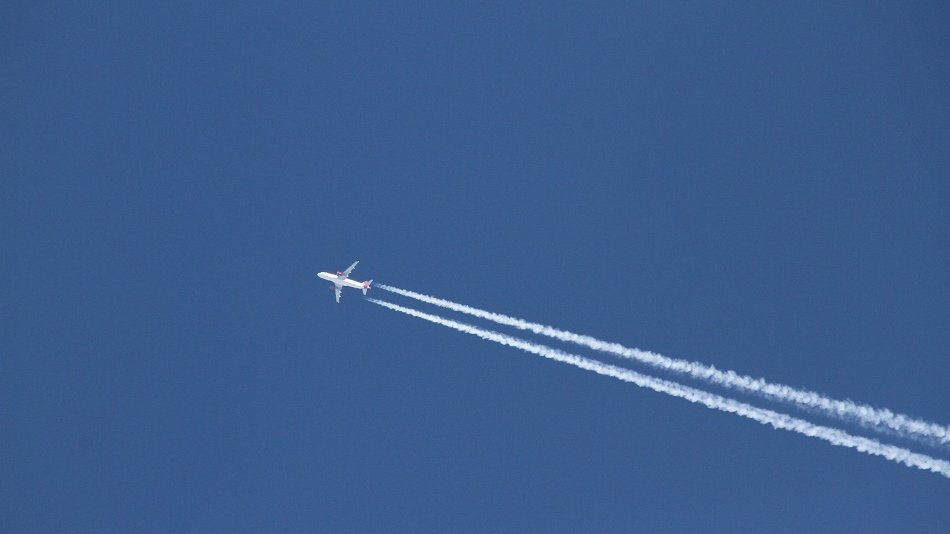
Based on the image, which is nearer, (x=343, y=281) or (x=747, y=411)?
(x=747, y=411)

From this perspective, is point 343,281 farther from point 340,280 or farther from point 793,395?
point 793,395

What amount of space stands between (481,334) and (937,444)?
92.1 feet

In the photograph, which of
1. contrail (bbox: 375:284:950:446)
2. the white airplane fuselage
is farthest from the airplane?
contrail (bbox: 375:284:950:446)

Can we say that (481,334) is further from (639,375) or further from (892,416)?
(892,416)

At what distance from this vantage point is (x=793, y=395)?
2133 inches

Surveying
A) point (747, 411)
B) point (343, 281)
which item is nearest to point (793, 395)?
point (747, 411)

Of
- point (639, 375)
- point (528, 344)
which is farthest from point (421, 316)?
point (639, 375)

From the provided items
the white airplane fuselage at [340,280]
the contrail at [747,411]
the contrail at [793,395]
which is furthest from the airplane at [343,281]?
the contrail at [793,395]

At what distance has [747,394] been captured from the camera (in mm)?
54875

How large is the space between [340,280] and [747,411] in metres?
30.1

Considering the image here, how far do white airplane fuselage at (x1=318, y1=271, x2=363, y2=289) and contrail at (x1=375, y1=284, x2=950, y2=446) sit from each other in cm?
1290

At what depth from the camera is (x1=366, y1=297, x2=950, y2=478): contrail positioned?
4912 cm

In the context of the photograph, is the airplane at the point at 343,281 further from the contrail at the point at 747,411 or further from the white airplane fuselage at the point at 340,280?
the contrail at the point at 747,411

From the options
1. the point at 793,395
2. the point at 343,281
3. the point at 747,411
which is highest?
the point at 343,281
